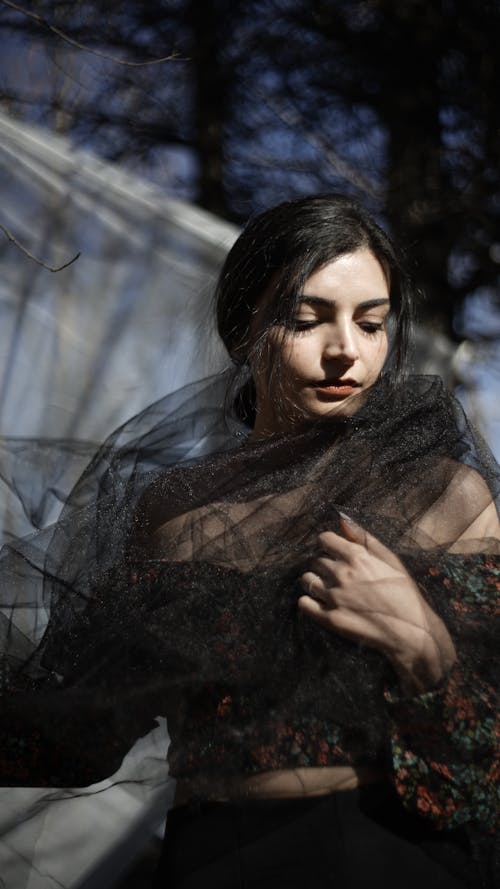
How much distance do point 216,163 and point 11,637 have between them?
5.55 feet

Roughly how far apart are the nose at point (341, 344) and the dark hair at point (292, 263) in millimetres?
53

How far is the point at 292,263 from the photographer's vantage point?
103cm

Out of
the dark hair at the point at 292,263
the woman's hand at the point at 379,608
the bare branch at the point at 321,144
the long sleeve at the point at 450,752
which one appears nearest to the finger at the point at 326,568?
the woman's hand at the point at 379,608

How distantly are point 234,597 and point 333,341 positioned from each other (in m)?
0.30

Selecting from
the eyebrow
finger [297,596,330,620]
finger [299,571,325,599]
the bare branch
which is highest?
the bare branch

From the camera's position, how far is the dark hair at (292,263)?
1.02 meters

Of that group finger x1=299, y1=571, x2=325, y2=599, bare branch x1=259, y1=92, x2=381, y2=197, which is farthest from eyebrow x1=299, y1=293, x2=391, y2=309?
bare branch x1=259, y1=92, x2=381, y2=197

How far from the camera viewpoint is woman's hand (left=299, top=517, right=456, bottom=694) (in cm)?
74

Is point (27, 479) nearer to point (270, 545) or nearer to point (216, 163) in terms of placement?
point (270, 545)

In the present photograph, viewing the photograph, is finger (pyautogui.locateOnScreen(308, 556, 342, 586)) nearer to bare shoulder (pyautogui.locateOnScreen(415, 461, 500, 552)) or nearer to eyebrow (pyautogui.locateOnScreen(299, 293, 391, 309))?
bare shoulder (pyautogui.locateOnScreen(415, 461, 500, 552))

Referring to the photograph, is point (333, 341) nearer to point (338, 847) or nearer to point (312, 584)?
point (312, 584)

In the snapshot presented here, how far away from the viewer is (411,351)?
1148 mm

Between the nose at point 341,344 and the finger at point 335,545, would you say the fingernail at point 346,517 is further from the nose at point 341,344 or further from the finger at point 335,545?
the nose at point 341,344

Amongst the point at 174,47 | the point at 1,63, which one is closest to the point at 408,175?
the point at 174,47
